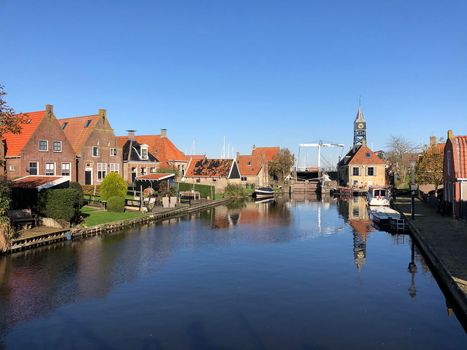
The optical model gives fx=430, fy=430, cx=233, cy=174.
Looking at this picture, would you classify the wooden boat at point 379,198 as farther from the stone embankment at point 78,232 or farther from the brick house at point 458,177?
the stone embankment at point 78,232

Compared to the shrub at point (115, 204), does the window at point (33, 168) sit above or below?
above

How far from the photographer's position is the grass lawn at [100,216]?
2842 centimetres

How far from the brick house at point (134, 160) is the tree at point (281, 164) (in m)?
35.2

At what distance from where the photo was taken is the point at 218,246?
79.4 feet

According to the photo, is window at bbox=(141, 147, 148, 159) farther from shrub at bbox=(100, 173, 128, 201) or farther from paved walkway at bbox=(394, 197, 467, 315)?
paved walkway at bbox=(394, 197, 467, 315)

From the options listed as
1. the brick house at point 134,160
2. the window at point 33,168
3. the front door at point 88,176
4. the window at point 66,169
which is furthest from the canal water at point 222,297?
the brick house at point 134,160

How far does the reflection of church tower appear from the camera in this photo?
20066 mm

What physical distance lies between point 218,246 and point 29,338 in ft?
45.3

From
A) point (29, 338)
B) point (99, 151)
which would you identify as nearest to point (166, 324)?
point (29, 338)

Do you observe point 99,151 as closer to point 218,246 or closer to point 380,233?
point 218,246

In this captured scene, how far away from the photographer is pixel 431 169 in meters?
49.7

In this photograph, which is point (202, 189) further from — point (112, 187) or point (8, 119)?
point (8, 119)

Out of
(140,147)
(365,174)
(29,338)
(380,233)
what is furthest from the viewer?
(365,174)

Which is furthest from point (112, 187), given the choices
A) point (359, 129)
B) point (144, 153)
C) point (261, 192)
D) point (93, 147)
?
point (359, 129)
